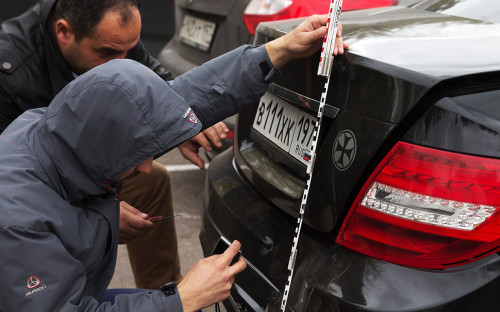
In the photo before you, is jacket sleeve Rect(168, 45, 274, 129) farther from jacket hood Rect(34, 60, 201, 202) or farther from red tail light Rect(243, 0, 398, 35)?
red tail light Rect(243, 0, 398, 35)

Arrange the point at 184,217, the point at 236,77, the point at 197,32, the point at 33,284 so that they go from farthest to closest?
the point at 197,32, the point at 184,217, the point at 236,77, the point at 33,284

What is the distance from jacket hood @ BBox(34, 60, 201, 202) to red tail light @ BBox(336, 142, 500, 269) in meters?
0.53

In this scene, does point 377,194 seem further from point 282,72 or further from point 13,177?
point 13,177

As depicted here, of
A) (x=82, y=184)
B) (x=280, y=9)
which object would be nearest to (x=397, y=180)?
(x=82, y=184)

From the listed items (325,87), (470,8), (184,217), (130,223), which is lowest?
(184,217)

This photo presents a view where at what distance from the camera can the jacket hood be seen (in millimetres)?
1357

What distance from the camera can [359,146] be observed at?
1454mm

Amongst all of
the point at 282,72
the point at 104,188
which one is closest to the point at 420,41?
the point at 282,72

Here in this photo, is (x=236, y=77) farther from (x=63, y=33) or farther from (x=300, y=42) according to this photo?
(x=63, y=33)

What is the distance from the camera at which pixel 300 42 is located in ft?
5.46

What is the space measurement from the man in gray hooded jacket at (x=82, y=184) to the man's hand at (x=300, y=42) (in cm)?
42

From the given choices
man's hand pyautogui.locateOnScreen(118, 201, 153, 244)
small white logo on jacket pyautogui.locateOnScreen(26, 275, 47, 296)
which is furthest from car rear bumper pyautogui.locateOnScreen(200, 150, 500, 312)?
small white logo on jacket pyautogui.locateOnScreen(26, 275, 47, 296)

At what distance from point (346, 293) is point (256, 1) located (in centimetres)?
228

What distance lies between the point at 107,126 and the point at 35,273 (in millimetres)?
392
